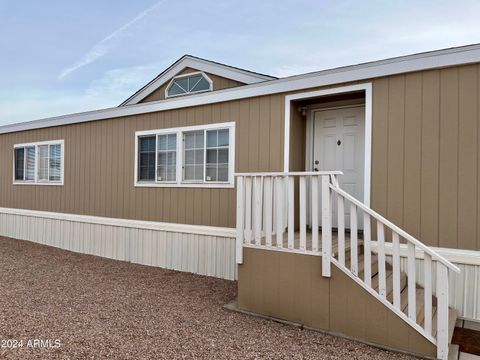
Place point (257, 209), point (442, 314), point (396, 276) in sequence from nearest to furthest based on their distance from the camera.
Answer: point (442, 314)
point (396, 276)
point (257, 209)

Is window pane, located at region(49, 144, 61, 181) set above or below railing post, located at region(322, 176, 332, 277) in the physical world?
above

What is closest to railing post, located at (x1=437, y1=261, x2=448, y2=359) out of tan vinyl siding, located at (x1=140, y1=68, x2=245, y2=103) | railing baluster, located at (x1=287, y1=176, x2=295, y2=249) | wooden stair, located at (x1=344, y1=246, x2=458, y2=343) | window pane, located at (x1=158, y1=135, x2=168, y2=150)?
wooden stair, located at (x1=344, y1=246, x2=458, y2=343)

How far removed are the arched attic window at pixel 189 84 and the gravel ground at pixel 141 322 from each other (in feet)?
14.2

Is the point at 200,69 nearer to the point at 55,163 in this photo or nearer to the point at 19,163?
the point at 55,163

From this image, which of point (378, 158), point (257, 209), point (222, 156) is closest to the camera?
point (257, 209)

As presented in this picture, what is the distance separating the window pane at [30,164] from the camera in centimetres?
857

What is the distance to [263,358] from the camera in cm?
282

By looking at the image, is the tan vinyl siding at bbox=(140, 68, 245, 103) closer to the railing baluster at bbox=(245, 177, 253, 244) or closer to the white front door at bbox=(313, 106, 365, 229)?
the white front door at bbox=(313, 106, 365, 229)

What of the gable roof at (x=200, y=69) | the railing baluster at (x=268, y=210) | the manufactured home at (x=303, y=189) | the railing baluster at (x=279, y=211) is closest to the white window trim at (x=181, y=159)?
the manufactured home at (x=303, y=189)

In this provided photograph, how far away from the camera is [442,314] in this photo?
9.19 feet

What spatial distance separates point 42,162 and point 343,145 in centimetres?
717

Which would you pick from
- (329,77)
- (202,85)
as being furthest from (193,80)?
(329,77)

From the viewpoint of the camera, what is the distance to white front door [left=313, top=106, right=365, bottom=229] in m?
4.84

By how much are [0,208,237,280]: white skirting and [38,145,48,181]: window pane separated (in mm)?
886
